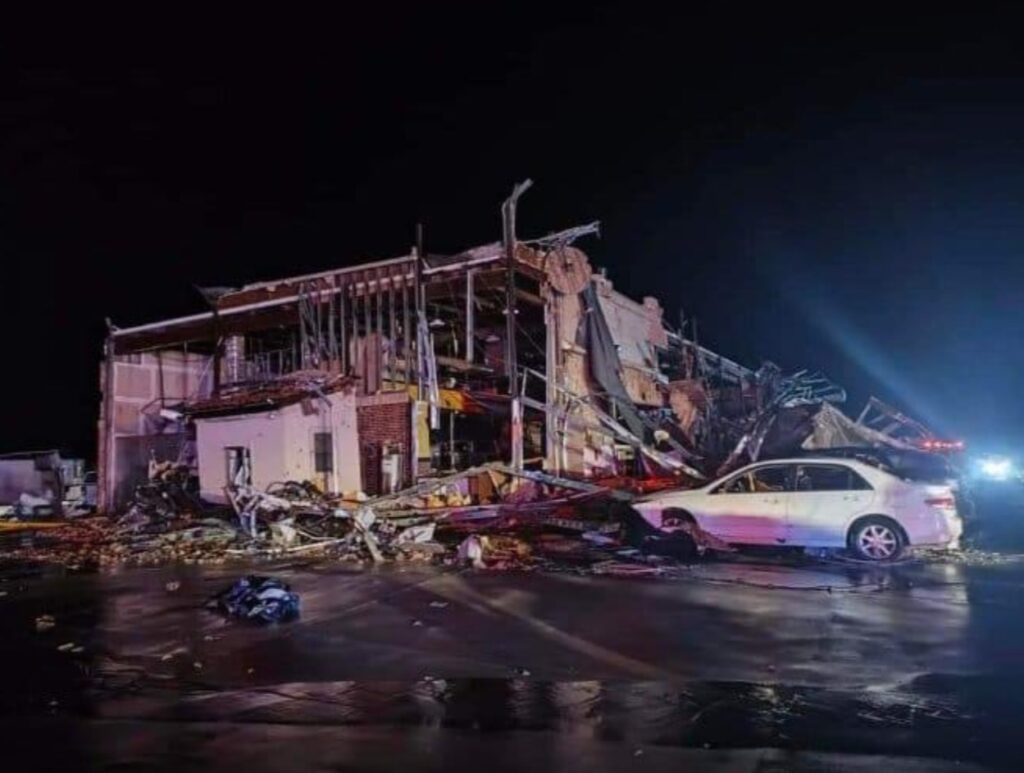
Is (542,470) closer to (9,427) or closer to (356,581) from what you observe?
(356,581)

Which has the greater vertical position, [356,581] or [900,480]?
[900,480]

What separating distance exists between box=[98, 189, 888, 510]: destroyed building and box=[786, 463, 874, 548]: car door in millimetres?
6119

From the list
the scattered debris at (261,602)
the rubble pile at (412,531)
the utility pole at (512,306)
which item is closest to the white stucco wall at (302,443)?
the rubble pile at (412,531)

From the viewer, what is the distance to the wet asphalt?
5.43 metres

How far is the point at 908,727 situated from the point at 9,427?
135 feet

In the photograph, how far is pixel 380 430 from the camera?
2198 cm

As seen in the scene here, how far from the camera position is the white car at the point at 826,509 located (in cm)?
1316

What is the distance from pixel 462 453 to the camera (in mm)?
23781

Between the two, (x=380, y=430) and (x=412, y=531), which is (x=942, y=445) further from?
(x=412, y=531)

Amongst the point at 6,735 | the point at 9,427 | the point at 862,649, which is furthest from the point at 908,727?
the point at 9,427

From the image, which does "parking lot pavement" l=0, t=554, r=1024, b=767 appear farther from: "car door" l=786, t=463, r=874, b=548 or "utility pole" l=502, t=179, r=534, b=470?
"utility pole" l=502, t=179, r=534, b=470

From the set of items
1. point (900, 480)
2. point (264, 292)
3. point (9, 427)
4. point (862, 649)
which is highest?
point (264, 292)

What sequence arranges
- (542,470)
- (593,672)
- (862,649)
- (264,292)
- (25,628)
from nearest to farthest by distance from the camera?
(593,672)
(862,649)
(25,628)
(542,470)
(264,292)

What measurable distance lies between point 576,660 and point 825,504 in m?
7.09
